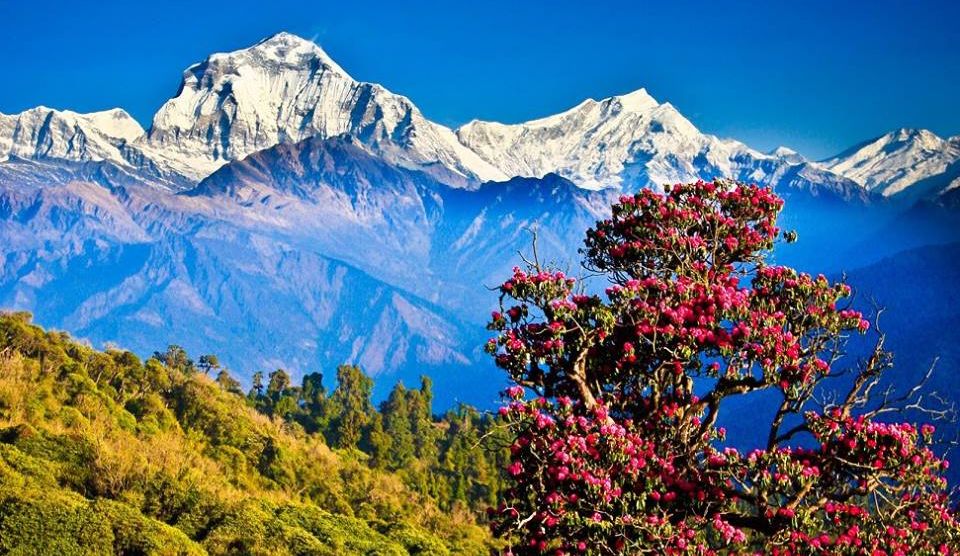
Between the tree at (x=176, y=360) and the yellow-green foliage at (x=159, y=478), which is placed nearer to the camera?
the yellow-green foliage at (x=159, y=478)

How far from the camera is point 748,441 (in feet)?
609

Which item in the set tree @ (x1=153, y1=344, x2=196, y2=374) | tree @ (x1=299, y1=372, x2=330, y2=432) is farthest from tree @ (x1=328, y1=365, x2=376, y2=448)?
tree @ (x1=153, y1=344, x2=196, y2=374)

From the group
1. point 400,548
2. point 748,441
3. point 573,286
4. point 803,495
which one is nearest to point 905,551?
point 803,495

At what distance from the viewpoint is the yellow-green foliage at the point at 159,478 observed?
30.1m

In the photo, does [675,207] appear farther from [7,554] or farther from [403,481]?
[403,481]

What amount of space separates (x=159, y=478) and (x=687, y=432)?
96.6 feet

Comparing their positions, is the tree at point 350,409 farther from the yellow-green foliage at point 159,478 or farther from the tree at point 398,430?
the yellow-green foliage at point 159,478

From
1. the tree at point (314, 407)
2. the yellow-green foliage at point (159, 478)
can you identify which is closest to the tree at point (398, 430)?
the tree at point (314, 407)

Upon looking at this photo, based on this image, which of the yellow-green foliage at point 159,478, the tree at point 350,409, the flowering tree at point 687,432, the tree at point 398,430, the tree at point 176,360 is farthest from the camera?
the tree at point 176,360

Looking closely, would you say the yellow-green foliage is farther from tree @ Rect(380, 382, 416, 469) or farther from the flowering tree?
the flowering tree

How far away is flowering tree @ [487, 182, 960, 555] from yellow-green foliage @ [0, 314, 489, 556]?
786 inches

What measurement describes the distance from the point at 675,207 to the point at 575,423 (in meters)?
5.45

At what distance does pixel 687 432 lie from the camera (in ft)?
48.5

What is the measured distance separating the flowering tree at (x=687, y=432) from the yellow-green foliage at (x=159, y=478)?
1997 centimetres
